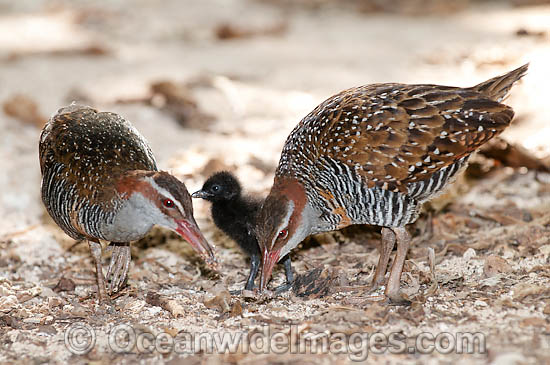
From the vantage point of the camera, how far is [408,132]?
204 inches

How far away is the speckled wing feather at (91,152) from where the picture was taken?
5305 mm

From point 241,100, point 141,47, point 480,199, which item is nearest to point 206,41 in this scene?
point 141,47

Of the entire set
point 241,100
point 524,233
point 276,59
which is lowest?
point 524,233

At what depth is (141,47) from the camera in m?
12.7

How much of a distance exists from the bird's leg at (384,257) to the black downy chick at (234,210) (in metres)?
0.74

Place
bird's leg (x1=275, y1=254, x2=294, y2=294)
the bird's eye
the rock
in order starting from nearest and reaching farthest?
the bird's eye, the rock, bird's leg (x1=275, y1=254, x2=294, y2=294)

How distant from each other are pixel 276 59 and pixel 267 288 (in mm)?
6647

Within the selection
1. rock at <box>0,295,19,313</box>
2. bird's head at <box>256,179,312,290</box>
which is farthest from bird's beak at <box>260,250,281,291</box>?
rock at <box>0,295,19,313</box>

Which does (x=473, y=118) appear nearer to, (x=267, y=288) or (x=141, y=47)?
(x=267, y=288)

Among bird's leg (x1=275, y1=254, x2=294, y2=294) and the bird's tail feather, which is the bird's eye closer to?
bird's leg (x1=275, y1=254, x2=294, y2=294)

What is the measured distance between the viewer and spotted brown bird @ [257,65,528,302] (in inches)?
204

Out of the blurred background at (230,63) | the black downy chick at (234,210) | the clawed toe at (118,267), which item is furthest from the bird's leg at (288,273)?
the blurred background at (230,63)

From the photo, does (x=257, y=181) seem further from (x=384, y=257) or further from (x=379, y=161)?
(x=379, y=161)

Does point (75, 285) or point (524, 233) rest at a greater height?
point (524, 233)
